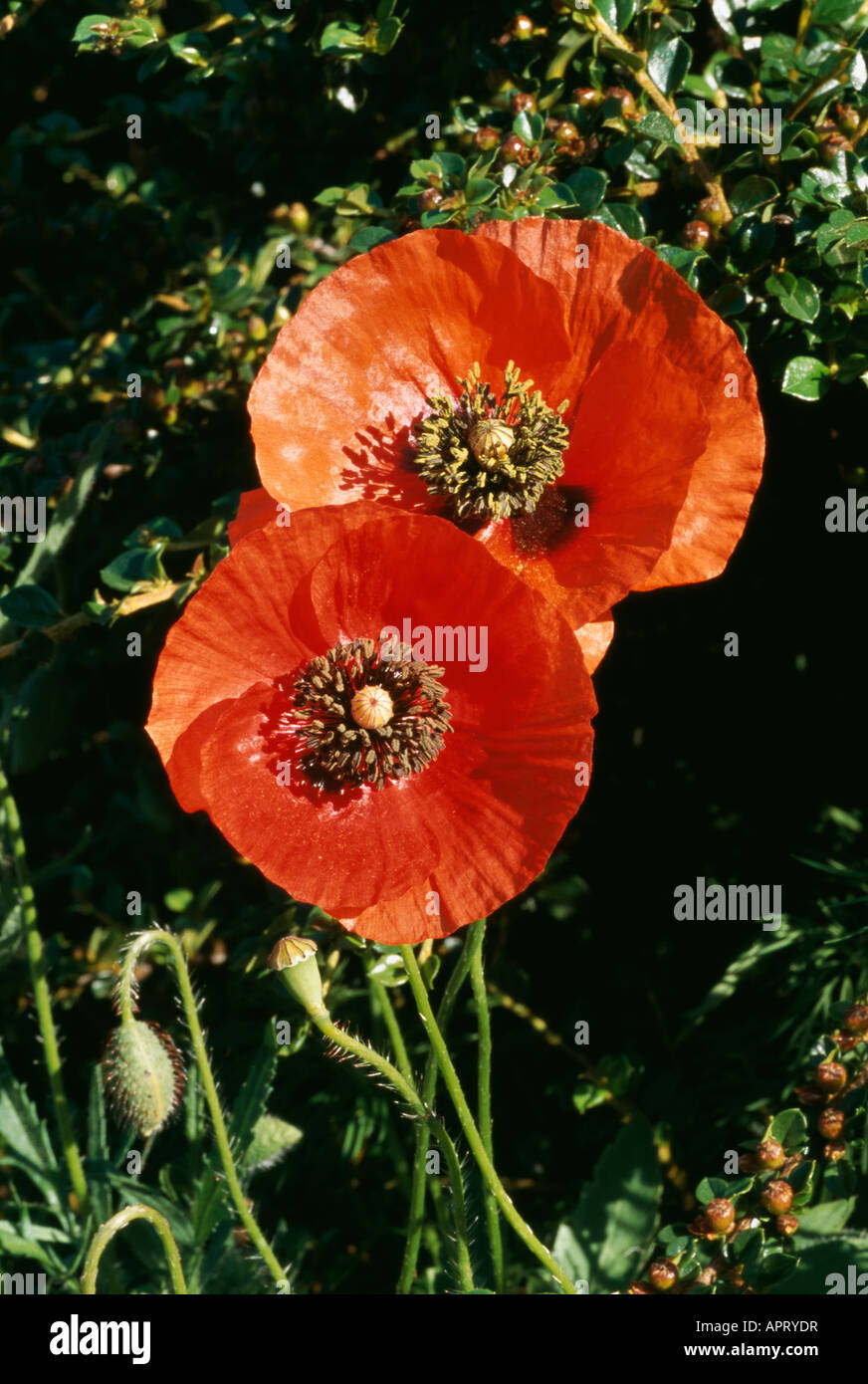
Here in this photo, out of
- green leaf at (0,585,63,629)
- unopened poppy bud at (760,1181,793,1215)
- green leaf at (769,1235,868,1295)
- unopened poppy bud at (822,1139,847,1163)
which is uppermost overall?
green leaf at (0,585,63,629)

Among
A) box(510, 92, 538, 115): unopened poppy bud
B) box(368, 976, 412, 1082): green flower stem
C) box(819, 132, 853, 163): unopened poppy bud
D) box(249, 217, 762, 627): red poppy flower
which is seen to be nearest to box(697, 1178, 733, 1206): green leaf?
box(368, 976, 412, 1082): green flower stem

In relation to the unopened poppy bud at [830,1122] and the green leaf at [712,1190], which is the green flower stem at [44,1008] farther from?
the unopened poppy bud at [830,1122]

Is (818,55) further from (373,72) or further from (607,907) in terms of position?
(607,907)

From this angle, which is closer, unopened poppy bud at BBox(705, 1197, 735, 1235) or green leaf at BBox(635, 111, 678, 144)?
unopened poppy bud at BBox(705, 1197, 735, 1235)

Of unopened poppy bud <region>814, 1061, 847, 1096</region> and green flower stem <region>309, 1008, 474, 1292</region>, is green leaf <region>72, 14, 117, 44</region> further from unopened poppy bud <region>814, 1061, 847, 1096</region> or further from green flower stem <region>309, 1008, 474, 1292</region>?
unopened poppy bud <region>814, 1061, 847, 1096</region>

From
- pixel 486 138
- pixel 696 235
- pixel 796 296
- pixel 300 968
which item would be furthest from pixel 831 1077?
pixel 486 138
